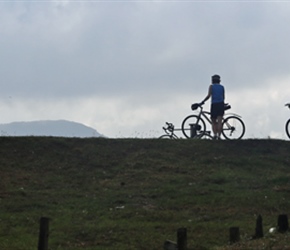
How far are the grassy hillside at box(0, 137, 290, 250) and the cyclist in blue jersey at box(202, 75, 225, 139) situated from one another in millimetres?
684

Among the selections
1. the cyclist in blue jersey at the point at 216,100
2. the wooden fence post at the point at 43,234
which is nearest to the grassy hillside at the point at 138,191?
the cyclist in blue jersey at the point at 216,100

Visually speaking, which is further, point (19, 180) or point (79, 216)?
point (19, 180)

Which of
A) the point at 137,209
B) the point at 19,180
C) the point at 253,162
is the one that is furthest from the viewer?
the point at 253,162

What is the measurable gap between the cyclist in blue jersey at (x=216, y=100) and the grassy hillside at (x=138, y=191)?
684mm

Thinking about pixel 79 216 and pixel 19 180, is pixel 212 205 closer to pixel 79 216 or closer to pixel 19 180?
pixel 79 216

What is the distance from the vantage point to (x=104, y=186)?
18359mm

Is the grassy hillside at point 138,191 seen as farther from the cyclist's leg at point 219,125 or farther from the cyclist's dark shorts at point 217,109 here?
the cyclist's dark shorts at point 217,109

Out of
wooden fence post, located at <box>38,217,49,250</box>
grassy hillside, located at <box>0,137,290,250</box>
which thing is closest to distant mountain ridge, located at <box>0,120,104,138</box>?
grassy hillside, located at <box>0,137,290,250</box>

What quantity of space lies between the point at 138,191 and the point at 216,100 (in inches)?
221

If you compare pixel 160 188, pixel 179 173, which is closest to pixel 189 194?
pixel 160 188

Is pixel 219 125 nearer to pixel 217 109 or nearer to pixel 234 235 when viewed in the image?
pixel 217 109

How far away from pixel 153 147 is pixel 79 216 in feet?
22.4

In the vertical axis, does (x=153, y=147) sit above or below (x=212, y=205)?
above

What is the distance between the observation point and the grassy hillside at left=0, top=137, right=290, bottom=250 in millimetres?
13914
